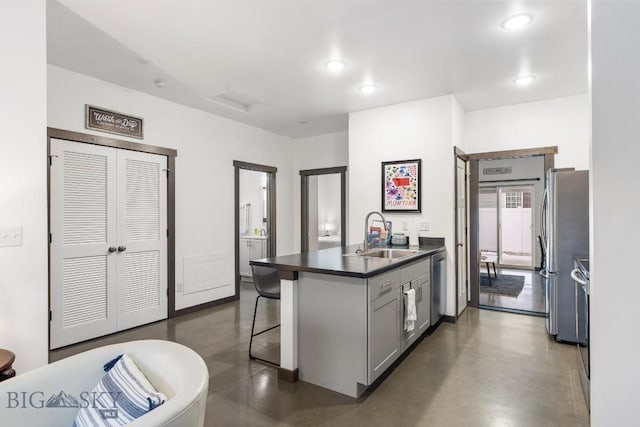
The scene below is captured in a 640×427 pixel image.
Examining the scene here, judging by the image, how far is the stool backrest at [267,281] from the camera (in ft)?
10.1

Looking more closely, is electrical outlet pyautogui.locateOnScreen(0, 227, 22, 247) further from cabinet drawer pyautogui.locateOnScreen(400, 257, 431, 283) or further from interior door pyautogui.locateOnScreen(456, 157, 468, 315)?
interior door pyautogui.locateOnScreen(456, 157, 468, 315)

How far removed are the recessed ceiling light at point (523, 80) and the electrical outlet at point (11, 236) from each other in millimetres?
4343

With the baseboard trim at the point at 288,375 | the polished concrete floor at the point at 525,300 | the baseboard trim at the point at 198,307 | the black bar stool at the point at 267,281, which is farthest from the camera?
the polished concrete floor at the point at 525,300

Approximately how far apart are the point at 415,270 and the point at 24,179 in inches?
116

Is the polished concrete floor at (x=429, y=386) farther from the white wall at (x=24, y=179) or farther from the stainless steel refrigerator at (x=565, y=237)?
the white wall at (x=24, y=179)

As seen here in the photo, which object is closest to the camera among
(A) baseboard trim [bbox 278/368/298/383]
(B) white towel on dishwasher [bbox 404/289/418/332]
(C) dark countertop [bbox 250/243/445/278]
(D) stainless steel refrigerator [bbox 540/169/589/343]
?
(C) dark countertop [bbox 250/243/445/278]

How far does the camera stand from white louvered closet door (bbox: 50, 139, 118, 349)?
3.24 m

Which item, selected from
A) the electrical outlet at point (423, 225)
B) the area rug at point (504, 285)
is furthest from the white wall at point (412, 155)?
the area rug at point (504, 285)

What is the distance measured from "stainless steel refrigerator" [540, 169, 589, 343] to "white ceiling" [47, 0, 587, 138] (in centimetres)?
110

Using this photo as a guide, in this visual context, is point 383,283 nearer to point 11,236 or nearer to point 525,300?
point 11,236

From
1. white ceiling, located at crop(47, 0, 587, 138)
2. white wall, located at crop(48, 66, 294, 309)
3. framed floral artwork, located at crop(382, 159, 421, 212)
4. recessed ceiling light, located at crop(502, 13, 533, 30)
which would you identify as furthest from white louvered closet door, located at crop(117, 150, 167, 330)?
recessed ceiling light, located at crop(502, 13, 533, 30)

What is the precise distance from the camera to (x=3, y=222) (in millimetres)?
2010

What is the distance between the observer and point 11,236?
204 cm

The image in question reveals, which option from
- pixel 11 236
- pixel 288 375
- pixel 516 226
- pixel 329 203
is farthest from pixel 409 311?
pixel 516 226
